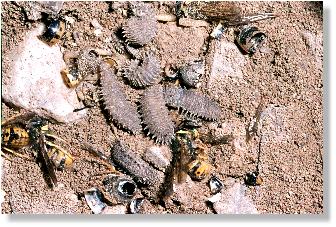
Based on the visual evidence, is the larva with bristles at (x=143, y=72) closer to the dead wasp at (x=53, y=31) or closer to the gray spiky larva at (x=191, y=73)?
the gray spiky larva at (x=191, y=73)

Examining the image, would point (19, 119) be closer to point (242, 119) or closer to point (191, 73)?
point (191, 73)

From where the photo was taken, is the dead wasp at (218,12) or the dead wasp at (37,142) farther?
the dead wasp at (218,12)

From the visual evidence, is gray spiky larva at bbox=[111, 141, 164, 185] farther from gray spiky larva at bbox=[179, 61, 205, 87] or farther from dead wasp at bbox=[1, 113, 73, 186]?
gray spiky larva at bbox=[179, 61, 205, 87]

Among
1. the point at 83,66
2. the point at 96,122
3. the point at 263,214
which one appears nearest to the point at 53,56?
the point at 83,66

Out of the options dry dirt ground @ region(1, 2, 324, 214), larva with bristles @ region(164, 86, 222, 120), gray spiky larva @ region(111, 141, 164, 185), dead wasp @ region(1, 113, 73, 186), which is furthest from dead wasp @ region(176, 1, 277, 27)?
dead wasp @ region(1, 113, 73, 186)

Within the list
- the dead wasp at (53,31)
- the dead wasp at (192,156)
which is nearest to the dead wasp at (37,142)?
the dead wasp at (53,31)

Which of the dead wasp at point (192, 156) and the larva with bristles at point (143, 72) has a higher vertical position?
the larva with bristles at point (143, 72)

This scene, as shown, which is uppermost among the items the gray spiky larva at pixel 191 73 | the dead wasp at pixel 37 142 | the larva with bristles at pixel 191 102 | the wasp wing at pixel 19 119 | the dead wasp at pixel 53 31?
the dead wasp at pixel 53 31
